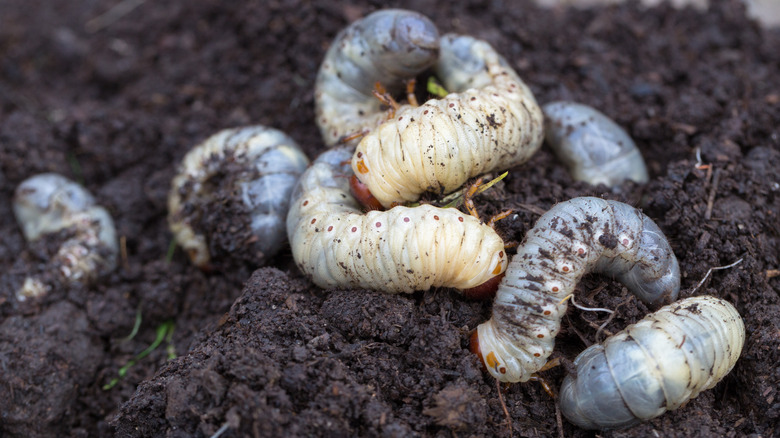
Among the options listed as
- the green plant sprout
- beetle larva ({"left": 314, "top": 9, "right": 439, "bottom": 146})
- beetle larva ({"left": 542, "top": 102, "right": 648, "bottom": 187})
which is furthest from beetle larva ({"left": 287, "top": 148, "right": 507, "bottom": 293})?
beetle larva ({"left": 542, "top": 102, "right": 648, "bottom": 187})

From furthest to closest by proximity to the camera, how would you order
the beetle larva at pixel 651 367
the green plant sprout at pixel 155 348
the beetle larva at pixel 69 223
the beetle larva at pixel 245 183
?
1. the beetle larva at pixel 69 223
2. the beetle larva at pixel 245 183
3. the green plant sprout at pixel 155 348
4. the beetle larva at pixel 651 367

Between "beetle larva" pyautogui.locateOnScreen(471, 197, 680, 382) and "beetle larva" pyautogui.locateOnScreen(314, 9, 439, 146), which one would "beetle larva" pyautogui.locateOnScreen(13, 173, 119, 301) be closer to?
"beetle larva" pyautogui.locateOnScreen(314, 9, 439, 146)

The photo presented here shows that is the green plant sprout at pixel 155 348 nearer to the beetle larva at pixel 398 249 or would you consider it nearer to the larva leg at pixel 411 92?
the beetle larva at pixel 398 249

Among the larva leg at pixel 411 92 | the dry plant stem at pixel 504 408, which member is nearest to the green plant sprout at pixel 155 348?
the dry plant stem at pixel 504 408

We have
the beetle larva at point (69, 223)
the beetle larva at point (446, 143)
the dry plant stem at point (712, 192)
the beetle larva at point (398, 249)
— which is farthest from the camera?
the beetle larva at point (69, 223)

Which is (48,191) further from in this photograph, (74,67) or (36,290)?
(74,67)

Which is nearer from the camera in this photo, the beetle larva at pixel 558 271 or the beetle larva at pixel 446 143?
the beetle larva at pixel 558 271
